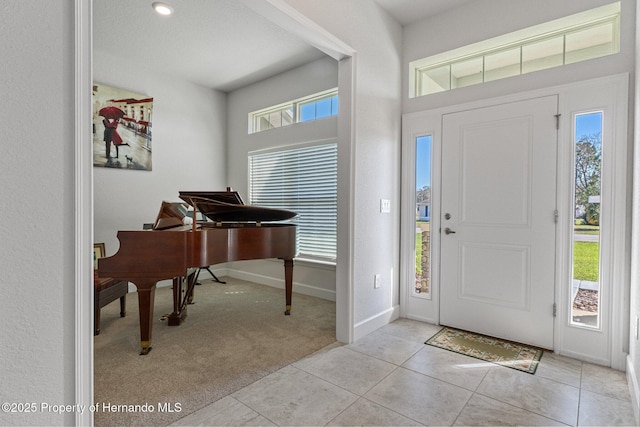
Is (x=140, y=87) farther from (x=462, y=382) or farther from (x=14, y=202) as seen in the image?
(x=462, y=382)

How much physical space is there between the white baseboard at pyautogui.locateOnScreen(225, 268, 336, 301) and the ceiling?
2832 millimetres

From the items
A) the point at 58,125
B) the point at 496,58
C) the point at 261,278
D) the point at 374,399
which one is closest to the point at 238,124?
the point at 261,278

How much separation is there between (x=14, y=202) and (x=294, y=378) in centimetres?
167

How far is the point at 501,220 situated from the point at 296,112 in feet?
9.17

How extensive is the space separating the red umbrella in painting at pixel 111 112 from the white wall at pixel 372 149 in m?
2.88

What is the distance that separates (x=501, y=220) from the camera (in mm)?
2588

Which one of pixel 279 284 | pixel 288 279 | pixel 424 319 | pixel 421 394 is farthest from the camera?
pixel 279 284

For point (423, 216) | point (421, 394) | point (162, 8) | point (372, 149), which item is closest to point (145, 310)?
point (421, 394)

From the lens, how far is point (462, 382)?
6.40ft

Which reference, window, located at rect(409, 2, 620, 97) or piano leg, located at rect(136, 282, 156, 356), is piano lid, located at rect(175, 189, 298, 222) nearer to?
piano leg, located at rect(136, 282, 156, 356)

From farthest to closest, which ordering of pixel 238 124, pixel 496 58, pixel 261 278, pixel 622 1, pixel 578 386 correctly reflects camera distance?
pixel 238 124
pixel 261 278
pixel 496 58
pixel 622 1
pixel 578 386

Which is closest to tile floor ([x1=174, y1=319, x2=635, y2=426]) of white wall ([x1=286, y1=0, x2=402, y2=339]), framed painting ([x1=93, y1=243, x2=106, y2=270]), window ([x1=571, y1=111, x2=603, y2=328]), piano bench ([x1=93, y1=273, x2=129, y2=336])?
window ([x1=571, y1=111, x2=603, y2=328])

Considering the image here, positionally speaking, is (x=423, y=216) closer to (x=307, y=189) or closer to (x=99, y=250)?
(x=307, y=189)

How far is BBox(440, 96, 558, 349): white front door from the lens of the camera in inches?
94.4
